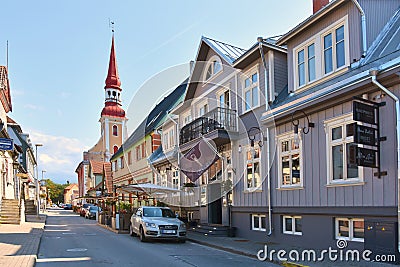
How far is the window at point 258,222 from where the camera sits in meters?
15.8

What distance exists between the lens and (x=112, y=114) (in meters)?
72.8

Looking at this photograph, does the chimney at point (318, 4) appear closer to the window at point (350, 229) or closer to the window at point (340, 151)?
the window at point (340, 151)

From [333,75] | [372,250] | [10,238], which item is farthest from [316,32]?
[10,238]

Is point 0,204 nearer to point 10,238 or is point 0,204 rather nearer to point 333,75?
point 10,238

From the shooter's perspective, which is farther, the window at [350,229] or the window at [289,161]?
the window at [289,161]

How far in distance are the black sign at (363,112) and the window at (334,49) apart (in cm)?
234

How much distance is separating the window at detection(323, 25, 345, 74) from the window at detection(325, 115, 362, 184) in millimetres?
1792

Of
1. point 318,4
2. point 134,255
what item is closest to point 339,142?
point 318,4

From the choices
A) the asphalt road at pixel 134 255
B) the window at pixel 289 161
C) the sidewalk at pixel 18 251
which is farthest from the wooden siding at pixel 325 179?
the sidewalk at pixel 18 251

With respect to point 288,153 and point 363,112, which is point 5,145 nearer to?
point 288,153

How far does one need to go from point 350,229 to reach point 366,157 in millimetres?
2471

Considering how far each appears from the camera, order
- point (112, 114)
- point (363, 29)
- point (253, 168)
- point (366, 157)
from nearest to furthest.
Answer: point (366, 157) → point (363, 29) → point (253, 168) → point (112, 114)

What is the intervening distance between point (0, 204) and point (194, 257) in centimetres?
1714

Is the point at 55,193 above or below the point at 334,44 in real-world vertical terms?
below
